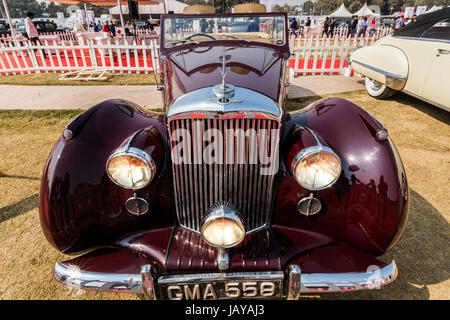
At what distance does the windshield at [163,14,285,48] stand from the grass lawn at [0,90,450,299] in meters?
2.48

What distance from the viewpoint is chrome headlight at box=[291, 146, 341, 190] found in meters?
1.64

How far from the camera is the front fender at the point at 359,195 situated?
176 cm

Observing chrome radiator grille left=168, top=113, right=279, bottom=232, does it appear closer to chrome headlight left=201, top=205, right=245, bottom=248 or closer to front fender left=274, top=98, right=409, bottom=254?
front fender left=274, top=98, right=409, bottom=254

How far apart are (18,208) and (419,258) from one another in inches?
160

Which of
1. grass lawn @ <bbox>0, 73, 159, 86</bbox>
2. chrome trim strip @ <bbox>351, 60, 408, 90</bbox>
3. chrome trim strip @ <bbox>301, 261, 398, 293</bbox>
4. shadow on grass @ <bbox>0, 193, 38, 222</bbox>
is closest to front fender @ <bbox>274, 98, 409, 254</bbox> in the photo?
chrome trim strip @ <bbox>301, 261, 398, 293</bbox>

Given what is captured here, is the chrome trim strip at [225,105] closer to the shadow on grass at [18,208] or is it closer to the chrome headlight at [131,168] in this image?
the chrome headlight at [131,168]

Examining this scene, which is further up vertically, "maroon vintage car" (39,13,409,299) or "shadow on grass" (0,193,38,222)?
"maroon vintage car" (39,13,409,299)

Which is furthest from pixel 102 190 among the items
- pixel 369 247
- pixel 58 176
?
pixel 369 247

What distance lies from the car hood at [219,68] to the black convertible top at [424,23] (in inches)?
176

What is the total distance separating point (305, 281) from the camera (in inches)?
64.0

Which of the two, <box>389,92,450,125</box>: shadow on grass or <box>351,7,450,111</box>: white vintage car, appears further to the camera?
<box>389,92,450,125</box>: shadow on grass

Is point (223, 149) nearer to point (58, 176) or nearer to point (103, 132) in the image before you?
point (103, 132)

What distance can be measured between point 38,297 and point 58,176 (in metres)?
1.08

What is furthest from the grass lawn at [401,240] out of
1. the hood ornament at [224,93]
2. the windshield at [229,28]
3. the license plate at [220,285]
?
the windshield at [229,28]
